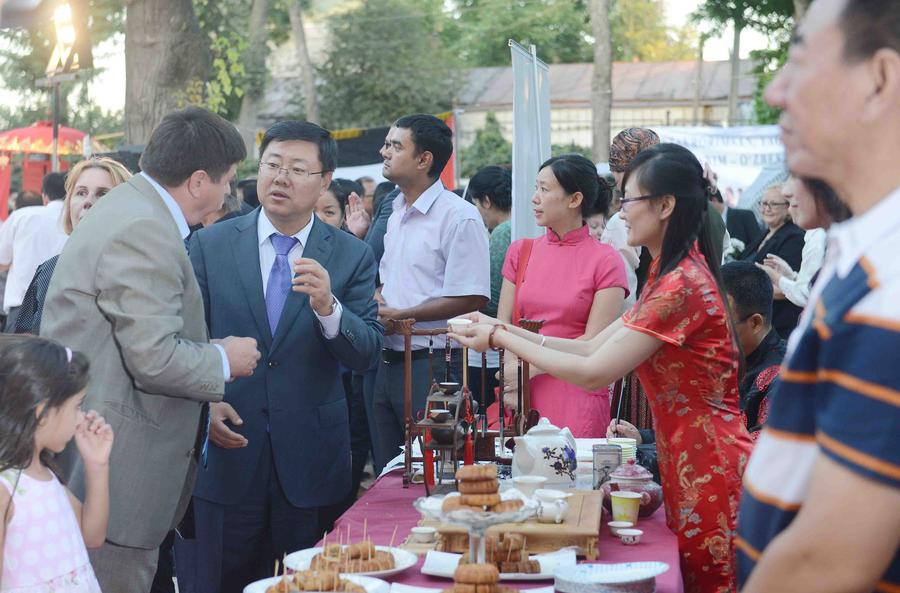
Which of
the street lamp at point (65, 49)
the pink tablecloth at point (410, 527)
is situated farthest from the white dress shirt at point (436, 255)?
the street lamp at point (65, 49)

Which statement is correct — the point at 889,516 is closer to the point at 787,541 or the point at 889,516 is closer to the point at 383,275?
the point at 787,541

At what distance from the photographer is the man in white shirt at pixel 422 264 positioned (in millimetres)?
4727

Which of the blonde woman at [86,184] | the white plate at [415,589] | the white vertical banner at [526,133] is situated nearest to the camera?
the white plate at [415,589]

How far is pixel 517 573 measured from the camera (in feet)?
7.88

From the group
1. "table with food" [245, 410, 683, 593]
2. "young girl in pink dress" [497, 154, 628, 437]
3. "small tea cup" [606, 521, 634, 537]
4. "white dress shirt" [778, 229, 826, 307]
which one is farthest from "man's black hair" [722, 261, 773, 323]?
"white dress shirt" [778, 229, 826, 307]

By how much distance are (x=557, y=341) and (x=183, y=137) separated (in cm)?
128

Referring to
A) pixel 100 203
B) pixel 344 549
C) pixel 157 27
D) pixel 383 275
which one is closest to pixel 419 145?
pixel 383 275

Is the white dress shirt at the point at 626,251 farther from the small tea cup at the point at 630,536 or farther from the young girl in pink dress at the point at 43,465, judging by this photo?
the young girl in pink dress at the point at 43,465

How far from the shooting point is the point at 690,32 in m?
51.2

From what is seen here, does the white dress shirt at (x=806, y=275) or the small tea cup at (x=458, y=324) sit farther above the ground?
the small tea cup at (x=458, y=324)

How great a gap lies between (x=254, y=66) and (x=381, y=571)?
1110 inches

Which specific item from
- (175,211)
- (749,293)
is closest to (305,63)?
(749,293)

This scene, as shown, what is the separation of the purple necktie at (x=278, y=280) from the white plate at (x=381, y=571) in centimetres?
114

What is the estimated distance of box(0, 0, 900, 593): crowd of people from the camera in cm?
122
